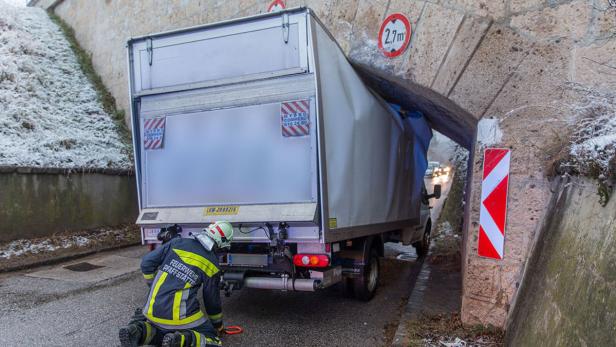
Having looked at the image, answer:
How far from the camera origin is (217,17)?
9344 mm

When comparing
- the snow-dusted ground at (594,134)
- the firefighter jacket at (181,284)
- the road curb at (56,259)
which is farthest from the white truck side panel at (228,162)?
the road curb at (56,259)

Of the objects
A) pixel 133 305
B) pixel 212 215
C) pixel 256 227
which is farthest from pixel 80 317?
pixel 256 227

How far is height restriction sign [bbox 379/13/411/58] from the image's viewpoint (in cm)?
552

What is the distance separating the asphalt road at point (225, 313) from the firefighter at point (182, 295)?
1004mm

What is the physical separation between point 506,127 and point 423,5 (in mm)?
1862

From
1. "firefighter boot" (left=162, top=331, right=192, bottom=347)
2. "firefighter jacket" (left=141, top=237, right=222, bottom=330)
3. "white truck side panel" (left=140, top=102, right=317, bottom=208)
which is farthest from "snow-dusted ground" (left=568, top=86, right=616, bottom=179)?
"firefighter boot" (left=162, top=331, right=192, bottom=347)

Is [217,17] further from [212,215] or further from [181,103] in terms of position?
[212,215]

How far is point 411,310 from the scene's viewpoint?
5492mm

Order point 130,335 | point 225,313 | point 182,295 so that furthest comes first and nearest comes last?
point 225,313, point 182,295, point 130,335

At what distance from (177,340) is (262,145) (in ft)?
7.40

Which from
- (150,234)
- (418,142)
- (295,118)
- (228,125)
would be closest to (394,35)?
(295,118)

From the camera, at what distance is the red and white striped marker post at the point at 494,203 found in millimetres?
4602

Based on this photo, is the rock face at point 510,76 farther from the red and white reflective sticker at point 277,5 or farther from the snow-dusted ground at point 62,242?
the snow-dusted ground at point 62,242

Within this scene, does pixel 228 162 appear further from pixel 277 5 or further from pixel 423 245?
pixel 423 245
